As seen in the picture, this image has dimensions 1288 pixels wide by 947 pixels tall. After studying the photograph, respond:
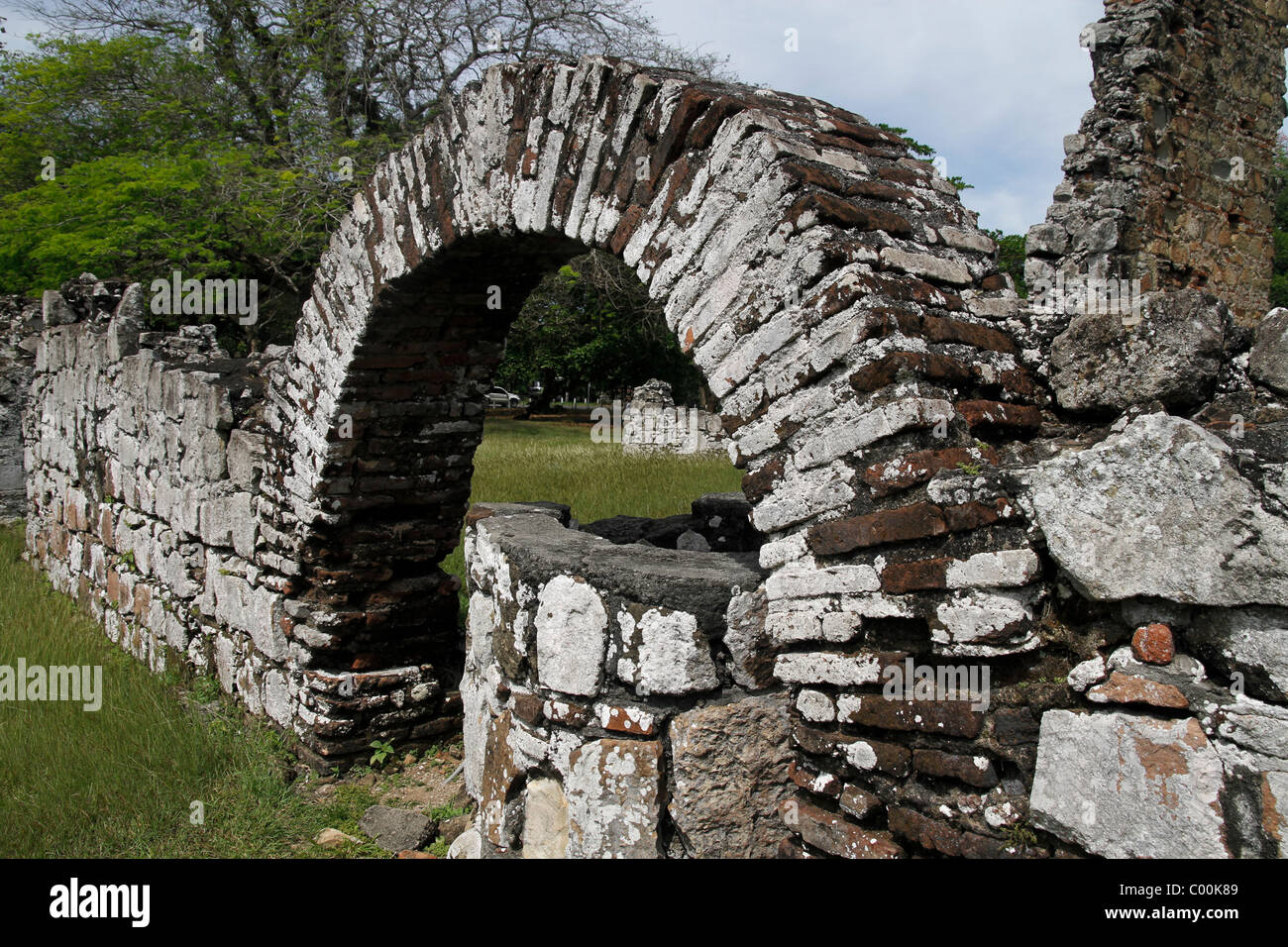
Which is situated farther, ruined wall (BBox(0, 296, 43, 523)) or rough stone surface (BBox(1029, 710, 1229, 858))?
ruined wall (BBox(0, 296, 43, 523))

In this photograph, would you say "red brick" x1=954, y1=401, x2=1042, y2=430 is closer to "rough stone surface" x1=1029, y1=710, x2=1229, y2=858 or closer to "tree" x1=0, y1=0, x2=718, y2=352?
"rough stone surface" x1=1029, y1=710, x2=1229, y2=858

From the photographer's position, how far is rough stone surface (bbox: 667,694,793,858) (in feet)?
8.10

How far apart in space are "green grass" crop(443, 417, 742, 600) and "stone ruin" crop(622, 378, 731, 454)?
3.05 ft

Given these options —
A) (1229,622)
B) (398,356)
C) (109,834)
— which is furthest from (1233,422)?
(109,834)

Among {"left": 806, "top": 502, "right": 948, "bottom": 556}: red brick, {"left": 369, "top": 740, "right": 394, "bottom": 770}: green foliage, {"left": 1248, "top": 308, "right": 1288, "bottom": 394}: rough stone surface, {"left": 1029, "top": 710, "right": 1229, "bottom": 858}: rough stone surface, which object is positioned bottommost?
{"left": 369, "top": 740, "right": 394, "bottom": 770}: green foliage

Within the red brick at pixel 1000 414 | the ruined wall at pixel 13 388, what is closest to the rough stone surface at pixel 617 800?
the red brick at pixel 1000 414

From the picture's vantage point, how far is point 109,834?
3701 millimetres

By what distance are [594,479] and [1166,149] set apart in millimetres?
5963

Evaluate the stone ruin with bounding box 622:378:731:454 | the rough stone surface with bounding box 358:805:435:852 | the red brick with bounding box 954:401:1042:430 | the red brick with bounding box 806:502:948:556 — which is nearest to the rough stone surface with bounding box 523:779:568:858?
the red brick with bounding box 806:502:948:556

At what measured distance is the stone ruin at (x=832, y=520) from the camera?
1.88 m

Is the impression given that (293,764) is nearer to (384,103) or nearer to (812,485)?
(812,485)

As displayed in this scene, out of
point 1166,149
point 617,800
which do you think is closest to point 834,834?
point 617,800

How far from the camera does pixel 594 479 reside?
32.8 ft

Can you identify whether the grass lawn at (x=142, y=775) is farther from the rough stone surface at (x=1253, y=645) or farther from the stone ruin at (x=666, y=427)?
the stone ruin at (x=666, y=427)
